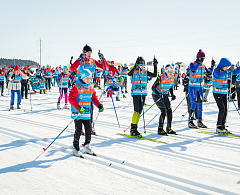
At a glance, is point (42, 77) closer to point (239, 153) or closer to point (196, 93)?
point (196, 93)

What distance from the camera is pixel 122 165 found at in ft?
12.4

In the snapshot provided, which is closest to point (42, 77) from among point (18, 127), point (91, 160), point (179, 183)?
point (18, 127)

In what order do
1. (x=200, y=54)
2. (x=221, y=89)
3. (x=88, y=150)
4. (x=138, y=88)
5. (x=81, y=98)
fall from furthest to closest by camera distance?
1. (x=200, y=54)
2. (x=221, y=89)
3. (x=138, y=88)
4. (x=88, y=150)
5. (x=81, y=98)

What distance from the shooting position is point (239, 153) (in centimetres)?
440

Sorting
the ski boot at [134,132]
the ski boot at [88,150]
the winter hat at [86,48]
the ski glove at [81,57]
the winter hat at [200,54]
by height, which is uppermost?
the winter hat at [200,54]

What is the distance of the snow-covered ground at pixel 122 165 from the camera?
303cm

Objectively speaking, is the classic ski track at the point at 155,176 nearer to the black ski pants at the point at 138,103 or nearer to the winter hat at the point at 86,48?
the black ski pants at the point at 138,103

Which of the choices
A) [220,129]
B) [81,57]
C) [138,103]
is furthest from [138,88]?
[220,129]

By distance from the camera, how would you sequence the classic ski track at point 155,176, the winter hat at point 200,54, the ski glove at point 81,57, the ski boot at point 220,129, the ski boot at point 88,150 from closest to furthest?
1. the classic ski track at point 155,176
2. the ski boot at point 88,150
3. the ski glove at point 81,57
4. the ski boot at point 220,129
5. the winter hat at point 200,54

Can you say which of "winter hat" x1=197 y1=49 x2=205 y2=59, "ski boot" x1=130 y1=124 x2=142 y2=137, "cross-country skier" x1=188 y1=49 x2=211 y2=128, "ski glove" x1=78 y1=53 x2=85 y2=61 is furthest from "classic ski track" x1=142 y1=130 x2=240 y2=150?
"ski glove" x1=78 y1=53 x2=85 y2=61

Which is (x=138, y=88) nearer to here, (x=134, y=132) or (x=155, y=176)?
(x=134, y=132)

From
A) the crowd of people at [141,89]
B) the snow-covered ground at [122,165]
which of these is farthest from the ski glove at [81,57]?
the snow-covered ground at [122,165]

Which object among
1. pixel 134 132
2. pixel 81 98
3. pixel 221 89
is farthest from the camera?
pixel 221 89

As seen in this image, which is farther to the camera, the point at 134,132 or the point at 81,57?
the point at 134,132
